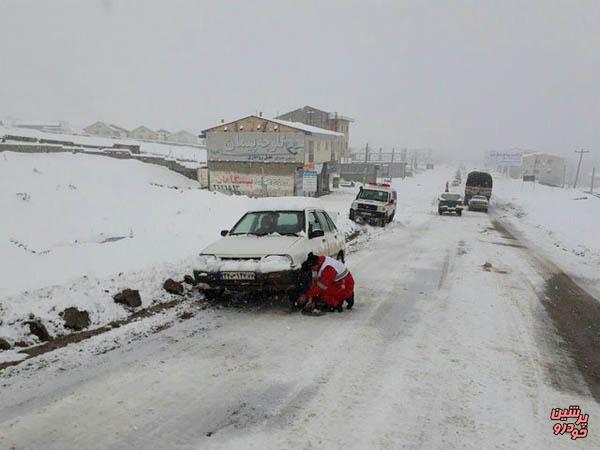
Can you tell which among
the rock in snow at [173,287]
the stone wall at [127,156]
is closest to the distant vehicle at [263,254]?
the rock in snow at [173,287]

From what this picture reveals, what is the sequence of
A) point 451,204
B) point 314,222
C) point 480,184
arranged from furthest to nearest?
point 480,184 < point 451,204 < point 314,222

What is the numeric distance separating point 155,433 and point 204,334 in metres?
2.40

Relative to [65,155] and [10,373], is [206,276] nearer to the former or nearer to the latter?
[10,373]

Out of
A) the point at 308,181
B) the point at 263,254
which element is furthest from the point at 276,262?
the point at 308,181

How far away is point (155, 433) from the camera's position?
372 centimetres

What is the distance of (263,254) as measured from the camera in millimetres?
7000

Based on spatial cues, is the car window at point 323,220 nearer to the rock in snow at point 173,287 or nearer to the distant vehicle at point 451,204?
the rock in snow at point 173,287

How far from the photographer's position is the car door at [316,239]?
796 centimetres

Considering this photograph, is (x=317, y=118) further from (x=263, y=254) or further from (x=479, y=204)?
(x=263, y=254)

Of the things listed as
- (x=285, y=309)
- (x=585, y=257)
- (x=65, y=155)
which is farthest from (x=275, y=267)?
(x=65, y=155)

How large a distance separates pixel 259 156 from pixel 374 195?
16.4m

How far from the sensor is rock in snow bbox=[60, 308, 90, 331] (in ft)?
19.6

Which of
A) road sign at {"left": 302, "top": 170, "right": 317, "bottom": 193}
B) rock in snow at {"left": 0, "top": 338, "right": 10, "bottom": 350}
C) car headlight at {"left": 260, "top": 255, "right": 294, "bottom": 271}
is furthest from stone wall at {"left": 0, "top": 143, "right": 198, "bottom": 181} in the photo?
car headlight at {"left": 260, "top": 255, "right": 294, "bottom": 271}

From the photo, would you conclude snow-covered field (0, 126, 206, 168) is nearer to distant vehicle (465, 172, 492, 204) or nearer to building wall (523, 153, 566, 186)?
distant vehicle (465, 172, 492, 204)
